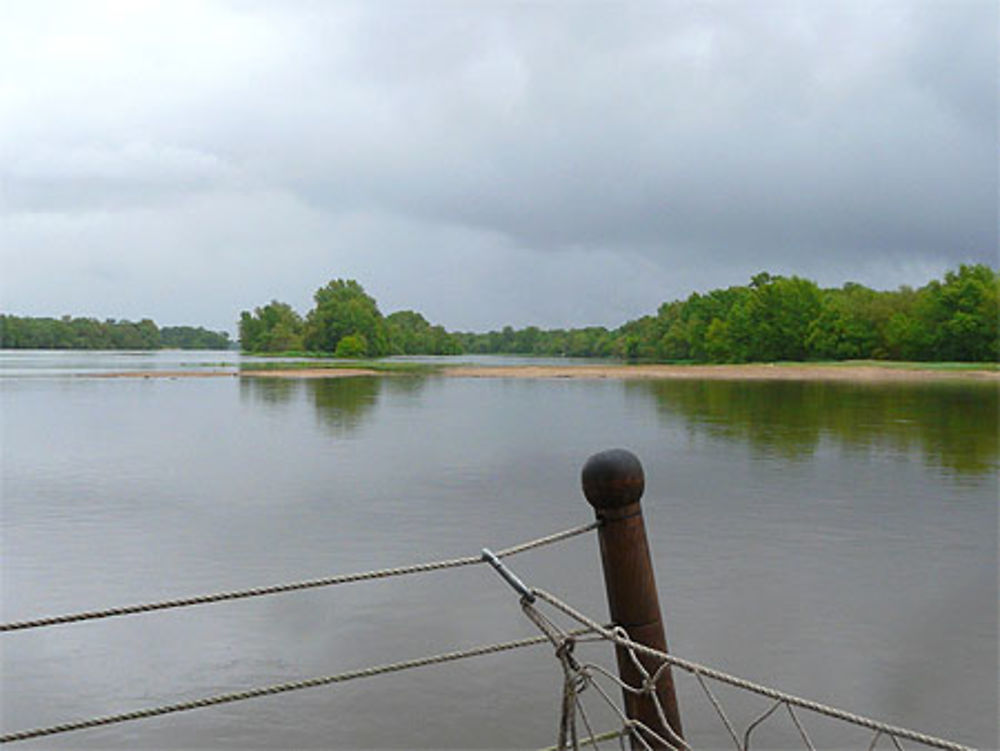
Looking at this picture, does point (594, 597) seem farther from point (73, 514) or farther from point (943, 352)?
point (943, 352)

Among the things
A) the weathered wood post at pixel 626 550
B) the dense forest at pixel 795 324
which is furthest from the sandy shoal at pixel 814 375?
the weathered wood post at pixel 626 550

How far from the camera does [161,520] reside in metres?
12.6

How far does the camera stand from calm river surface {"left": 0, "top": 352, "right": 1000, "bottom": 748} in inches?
248

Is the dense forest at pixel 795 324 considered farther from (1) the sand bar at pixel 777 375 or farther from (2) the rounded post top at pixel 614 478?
(2) the rounded post top at pixel 614 478

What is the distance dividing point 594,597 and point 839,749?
3330mm

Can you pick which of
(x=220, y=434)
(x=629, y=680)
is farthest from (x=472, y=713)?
(x=220, y=434)

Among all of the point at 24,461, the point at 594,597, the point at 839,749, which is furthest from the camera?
the point at 24,461

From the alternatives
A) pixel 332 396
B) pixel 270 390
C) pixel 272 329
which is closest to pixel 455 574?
pixel 332 396

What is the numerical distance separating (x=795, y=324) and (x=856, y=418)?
231ft

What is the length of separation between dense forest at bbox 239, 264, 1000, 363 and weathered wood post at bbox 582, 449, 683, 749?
3213 inches

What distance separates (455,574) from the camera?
9.63 metres

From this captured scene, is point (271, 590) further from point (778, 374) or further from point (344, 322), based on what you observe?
point (344, 322)

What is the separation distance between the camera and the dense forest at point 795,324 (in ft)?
259

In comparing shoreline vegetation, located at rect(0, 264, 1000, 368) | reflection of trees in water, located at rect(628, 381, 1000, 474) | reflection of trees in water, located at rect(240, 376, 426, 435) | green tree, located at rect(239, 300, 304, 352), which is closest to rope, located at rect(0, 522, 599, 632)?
reflection of trees in water, located at rect(628, 381, 1000, 474)
